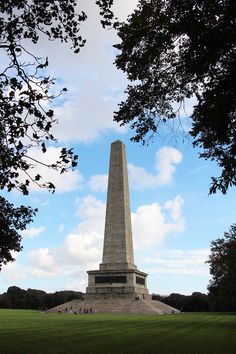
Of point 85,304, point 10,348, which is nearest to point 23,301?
point 85,304

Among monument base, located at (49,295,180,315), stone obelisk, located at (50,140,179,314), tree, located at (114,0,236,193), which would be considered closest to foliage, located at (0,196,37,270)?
tree, located at (114,0,236,193)

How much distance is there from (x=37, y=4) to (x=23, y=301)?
8538 cm

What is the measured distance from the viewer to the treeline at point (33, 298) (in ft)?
276

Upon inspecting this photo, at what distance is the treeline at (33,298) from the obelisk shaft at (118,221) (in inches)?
1043

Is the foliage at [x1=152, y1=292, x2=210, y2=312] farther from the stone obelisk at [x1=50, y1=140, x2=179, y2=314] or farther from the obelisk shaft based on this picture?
the obelisk shaft

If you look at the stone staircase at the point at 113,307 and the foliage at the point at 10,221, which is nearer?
A: the foliage at the point at 10,221

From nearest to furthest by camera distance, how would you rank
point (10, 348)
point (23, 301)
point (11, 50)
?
point (11, 50)
point (10, 348)
point (23, 301)

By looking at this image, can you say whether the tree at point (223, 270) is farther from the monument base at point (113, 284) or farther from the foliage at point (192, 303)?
the foliage at point (192, 303)

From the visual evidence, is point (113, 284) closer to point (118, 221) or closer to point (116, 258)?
point (116, 258)

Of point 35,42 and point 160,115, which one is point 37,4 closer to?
point 35,42

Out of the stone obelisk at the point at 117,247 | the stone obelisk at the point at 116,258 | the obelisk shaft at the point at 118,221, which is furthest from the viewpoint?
the obelisk shaft at the point at 118,221

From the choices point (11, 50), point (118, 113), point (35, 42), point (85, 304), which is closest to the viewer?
point (11, 50)

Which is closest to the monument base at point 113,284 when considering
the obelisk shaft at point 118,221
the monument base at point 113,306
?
the monument base at point 113,306

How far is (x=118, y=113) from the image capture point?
46.0 feet
